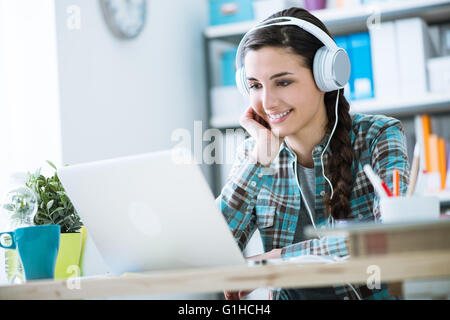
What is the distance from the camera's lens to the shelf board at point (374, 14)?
2.40 metres

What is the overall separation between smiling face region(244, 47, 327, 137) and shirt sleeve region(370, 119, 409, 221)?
196mm

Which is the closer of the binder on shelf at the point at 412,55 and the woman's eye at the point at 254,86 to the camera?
the woman's eye at the point at 254,86

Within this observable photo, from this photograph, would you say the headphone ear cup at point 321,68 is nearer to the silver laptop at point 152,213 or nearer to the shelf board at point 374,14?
the silver laptop at point 152,213

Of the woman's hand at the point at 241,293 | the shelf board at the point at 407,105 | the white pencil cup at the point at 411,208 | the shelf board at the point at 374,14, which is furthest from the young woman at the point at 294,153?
the shelf board at the point at 374,14

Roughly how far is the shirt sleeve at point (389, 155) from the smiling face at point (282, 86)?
20 cm

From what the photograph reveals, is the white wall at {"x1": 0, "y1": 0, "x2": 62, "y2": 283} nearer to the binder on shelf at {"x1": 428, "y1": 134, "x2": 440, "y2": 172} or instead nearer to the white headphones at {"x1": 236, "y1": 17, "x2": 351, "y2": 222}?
the white headphones at {"x1": 236, "y1": 17, "x2": 351, "y2": 222}

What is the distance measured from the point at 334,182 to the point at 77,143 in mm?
920

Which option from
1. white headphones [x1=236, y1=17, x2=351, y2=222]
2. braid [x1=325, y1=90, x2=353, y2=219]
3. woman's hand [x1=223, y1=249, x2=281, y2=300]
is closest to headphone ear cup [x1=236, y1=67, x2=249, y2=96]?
white headphones [x1=236, y1=17, x2=351, y2=222]

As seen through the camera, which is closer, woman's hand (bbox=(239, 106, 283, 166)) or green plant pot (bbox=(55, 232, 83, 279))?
green plant pot (bbox=(55, 232, 83, 279))

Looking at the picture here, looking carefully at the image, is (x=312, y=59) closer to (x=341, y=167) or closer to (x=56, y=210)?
(x=341, y=167)

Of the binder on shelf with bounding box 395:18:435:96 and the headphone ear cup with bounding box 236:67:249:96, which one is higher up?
the binder on shelf with bounding box 395:18:435:96

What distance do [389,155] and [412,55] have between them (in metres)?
1.21

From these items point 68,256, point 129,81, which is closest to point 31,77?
point 129,81

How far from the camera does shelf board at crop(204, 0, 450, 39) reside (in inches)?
Answer: 94.6
